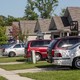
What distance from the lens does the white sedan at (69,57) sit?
62.8 ft

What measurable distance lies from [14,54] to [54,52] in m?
20.5

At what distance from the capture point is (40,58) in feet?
94.7

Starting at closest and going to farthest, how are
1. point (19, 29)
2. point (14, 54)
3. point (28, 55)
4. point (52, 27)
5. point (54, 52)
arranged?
point (54, 52), point (28, 55), point (14, 54), point (52, 27), point (19, 29)

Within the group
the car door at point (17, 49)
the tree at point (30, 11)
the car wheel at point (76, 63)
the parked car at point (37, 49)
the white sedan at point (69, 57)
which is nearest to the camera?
the white sedan at point (69, 57)

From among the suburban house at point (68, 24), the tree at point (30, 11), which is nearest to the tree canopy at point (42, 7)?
the tree at point (30, 11)

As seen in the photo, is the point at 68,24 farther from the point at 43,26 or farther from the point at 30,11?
the point at 30,11

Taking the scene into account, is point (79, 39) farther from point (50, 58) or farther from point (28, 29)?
point (28, 29)

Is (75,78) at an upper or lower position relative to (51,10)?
lower

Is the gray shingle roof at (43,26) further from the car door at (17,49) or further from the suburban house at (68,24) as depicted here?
the car door at (17,49)

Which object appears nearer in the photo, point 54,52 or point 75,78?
point 75,78

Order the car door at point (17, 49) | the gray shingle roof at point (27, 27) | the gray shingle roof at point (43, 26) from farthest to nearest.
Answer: the gray shingle roof at point (27, 27)
the gray shingle roof at point (43, 26)
the car door at point (17, 49)

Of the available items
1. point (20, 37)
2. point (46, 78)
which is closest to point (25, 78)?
point (46, 78)

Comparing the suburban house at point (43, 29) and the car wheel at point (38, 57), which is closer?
the car wheel at point (38, 57)

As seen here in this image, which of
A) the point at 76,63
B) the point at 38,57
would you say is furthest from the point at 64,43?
the point at 38,57
